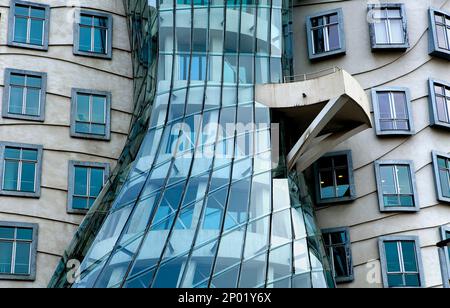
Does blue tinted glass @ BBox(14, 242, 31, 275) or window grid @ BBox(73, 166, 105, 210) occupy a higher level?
window grid @ BBox(73, 166, 105, 210)

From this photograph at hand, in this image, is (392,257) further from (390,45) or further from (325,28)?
(325,28)

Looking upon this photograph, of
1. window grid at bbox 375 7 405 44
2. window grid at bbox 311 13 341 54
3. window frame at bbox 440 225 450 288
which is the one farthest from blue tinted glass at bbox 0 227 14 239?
→ window grid at bbox 375 7 405 44

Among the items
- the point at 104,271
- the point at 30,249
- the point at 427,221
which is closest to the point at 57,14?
the point at 30,249

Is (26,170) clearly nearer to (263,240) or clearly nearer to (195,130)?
(195,130)

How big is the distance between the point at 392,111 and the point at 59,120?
9399 mm

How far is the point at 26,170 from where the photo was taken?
27297mm

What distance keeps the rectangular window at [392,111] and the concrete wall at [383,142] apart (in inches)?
8.3

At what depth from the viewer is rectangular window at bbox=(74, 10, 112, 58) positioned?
29.3 metres

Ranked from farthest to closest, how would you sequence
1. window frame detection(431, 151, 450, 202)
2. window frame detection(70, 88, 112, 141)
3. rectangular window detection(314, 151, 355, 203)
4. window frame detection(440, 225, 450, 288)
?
window frame detection(70, 88, 112, 141) < rectangular window detection(314, 151, 355, 203) < window frame detection(431, 151, 450, 202) < window frame detection(440, 225, 450, 288)

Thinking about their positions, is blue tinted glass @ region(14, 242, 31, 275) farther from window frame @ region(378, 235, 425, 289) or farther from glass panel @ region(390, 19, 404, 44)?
glass panel @ region(390, 19, 404, 44)

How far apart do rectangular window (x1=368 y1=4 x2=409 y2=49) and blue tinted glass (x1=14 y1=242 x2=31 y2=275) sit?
11370 millimetres

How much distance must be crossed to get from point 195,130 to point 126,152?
6.84ft

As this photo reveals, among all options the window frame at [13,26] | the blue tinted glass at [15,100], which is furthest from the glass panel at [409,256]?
the window frame at [13,26]
